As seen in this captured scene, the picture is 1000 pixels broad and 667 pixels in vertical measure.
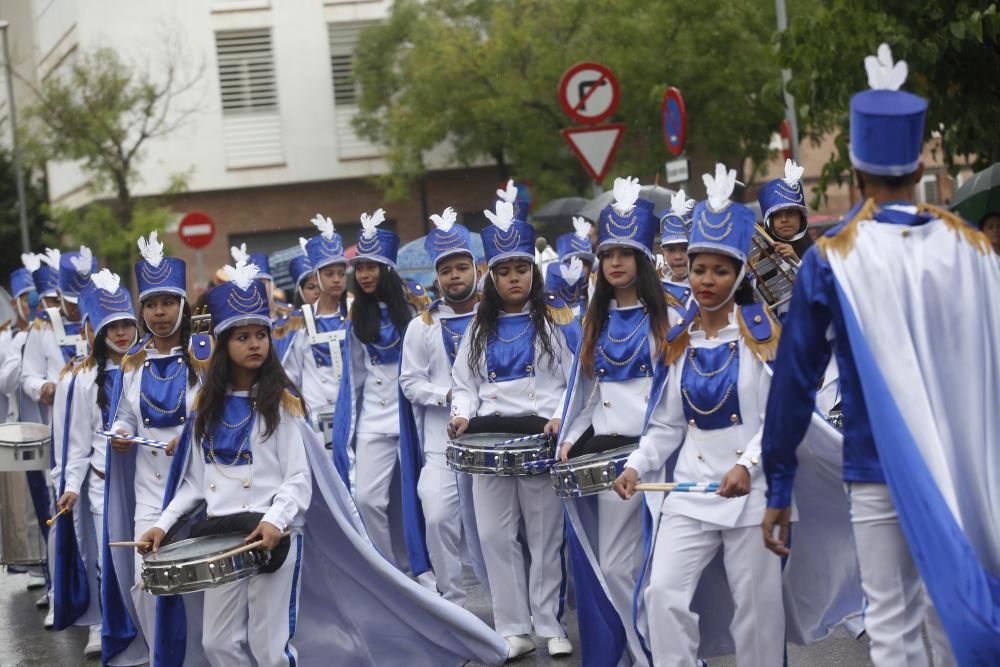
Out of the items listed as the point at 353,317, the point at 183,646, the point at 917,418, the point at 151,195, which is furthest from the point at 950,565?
the point at 151,195

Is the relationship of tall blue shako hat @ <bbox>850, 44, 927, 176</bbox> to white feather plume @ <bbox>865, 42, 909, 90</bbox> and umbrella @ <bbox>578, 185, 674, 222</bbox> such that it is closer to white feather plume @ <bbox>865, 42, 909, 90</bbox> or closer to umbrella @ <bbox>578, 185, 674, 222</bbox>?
white feather plume @ <bbox>865, 42, 909, 90</bbox>

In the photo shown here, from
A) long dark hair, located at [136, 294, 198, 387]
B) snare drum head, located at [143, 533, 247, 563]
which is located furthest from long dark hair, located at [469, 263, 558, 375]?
snare drum head, located at [143, 533, 247, 563]

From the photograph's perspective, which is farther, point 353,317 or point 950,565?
point 353,317

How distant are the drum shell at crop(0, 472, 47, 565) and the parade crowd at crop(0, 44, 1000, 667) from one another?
3.45 feet

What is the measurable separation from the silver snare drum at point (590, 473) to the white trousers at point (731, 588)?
689 millimetres

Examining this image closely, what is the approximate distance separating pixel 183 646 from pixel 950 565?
158 inches

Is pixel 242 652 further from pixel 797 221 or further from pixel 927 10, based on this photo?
pixel 927 10

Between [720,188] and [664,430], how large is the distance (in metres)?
1.01

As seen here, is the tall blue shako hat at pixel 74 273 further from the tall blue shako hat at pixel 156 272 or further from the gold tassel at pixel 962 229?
the gold tassel at pixel 962 229

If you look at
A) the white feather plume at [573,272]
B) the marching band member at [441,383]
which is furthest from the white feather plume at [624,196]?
the white feather plume at [573,272]

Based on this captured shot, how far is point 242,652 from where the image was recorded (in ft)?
24.7

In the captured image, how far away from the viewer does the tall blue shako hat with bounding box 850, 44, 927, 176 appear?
534cm

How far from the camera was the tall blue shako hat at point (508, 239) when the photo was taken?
9289 mm

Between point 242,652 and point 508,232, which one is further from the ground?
point 508,232
